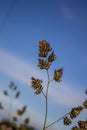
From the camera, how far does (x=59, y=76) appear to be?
5383 millimetres

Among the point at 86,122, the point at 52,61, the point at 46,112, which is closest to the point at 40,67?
the point at 52,61

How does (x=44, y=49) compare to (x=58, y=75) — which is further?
(x=58, y=75)

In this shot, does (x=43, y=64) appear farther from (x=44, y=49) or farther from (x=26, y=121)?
(x=26, y=121)

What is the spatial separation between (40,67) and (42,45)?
0.44m

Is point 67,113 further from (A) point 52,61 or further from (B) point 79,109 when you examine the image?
(A) point 52,61

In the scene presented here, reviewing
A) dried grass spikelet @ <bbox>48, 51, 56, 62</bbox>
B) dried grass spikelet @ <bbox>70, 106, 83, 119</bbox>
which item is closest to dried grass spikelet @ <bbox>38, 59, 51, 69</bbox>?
dried grass spikelet @ <bbox>48, 51, 56, 62</bbox>

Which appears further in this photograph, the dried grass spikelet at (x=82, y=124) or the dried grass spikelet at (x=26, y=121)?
the dried grass spikelet at (x=26, y=121)

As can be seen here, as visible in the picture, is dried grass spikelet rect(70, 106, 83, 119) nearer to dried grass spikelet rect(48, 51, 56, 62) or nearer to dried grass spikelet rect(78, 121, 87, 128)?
dried grass spikelet rect(78, 121, 87, 128)

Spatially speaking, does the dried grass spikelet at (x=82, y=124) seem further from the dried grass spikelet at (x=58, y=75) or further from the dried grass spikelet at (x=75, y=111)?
the dried grass spikelet at (x=58, y=75)

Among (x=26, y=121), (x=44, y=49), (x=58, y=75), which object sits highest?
(x=44, y=49)

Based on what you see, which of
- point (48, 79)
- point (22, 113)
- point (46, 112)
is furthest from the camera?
point (22, 113)

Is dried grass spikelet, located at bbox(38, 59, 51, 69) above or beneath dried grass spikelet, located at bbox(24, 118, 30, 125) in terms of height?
above

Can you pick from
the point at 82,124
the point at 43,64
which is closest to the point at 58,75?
the point at 43,64

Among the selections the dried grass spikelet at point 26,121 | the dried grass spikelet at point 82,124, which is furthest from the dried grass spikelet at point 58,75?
the dried grass spikelet at point 26,121
